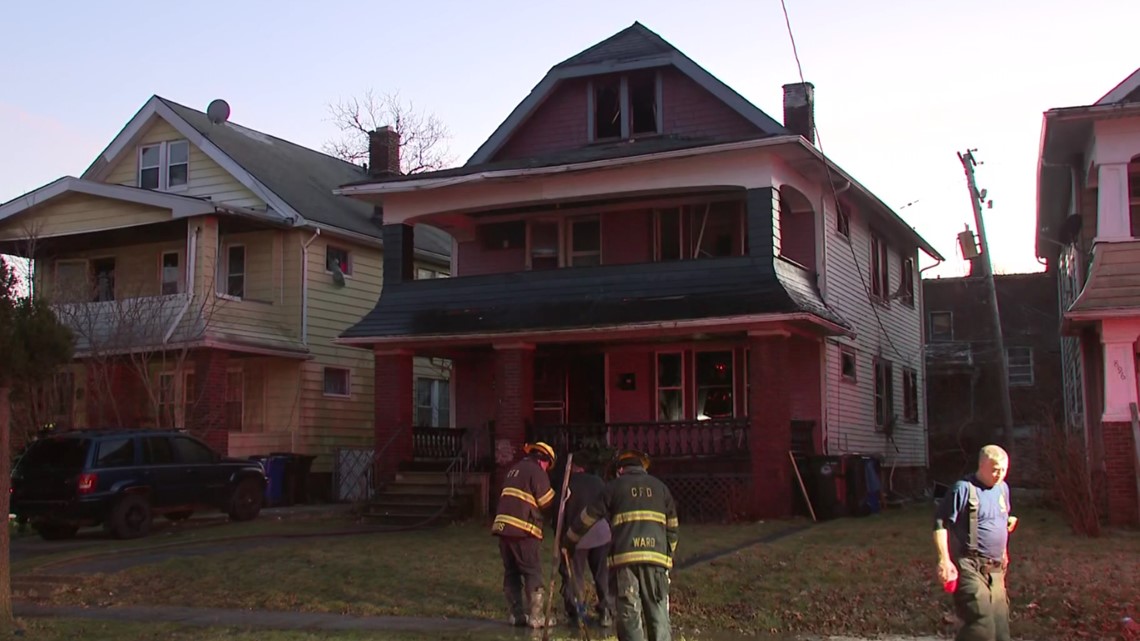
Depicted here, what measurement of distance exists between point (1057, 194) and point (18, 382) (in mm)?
19908

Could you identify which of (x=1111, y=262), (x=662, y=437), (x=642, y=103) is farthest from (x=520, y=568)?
(x=642, y=103)

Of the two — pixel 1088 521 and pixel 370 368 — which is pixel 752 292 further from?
pixel 370 368

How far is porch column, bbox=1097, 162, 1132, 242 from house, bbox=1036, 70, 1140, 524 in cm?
1

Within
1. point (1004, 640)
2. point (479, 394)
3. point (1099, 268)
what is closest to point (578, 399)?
point (479, 394)

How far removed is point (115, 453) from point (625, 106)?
11.2 metres

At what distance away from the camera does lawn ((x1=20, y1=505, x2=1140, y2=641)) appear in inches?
437

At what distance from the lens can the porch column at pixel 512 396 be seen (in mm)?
20688

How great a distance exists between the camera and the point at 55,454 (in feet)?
60.5

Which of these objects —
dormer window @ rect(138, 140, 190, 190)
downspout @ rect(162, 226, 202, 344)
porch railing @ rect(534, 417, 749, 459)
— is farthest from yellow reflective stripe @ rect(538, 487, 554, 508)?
dormer window @ rect(138, 140, 190, 190)

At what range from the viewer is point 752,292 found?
62.8 feet

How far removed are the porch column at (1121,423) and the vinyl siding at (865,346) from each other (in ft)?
18.4

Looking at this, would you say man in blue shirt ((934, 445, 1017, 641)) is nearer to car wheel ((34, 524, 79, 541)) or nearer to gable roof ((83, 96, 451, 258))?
car wheel ((34, 524, 79, 541))

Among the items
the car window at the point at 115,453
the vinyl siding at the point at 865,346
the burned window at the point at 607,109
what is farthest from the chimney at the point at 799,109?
the car window at the point at 115,453

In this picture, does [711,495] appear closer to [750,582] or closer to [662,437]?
[662,437]
